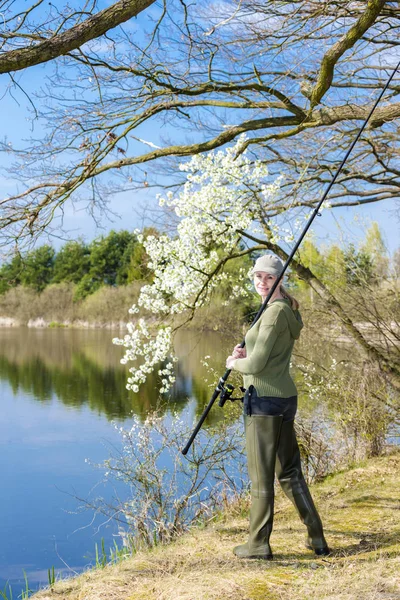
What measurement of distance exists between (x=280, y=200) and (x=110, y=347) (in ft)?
87.4

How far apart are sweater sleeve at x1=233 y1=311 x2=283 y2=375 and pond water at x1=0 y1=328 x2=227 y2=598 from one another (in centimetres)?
249

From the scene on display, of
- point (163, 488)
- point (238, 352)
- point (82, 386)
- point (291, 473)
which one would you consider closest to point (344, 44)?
point (238, 352)

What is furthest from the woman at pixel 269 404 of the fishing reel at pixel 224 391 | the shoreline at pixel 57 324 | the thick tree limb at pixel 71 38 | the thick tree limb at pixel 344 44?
the shoreline at pixel 57 324

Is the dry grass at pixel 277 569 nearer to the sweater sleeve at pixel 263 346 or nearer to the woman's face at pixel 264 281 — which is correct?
the sweater sleeve at pixel 263 346

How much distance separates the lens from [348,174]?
8.68 metres

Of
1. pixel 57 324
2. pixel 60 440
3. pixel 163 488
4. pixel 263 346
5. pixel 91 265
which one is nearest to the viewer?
pixel 263 346

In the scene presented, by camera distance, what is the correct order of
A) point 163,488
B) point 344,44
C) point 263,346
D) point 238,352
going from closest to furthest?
point 263,346, point 238,352, point 344,44, point 163,488

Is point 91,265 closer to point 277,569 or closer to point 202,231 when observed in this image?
point 202,231

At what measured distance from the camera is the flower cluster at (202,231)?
7.78 m

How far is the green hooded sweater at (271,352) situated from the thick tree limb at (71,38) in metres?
1.86

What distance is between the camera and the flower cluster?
7781 millimetres

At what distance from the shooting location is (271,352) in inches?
148

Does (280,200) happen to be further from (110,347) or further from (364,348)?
(110,347)

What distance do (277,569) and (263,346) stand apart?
1331 mm
